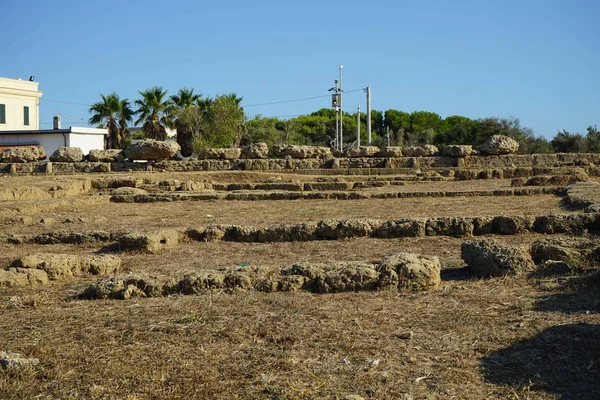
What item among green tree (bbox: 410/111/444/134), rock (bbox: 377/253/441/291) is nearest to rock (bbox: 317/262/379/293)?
rock (bbox: 377/253/441/291)

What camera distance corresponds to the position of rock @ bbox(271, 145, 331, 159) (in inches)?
1001

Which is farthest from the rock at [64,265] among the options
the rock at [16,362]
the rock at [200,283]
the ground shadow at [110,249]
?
the rock at [16,362]

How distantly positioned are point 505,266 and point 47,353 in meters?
4.05

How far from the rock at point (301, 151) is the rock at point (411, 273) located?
65.2 ft

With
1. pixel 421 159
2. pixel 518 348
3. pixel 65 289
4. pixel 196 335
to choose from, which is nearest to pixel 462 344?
pixel 518 348

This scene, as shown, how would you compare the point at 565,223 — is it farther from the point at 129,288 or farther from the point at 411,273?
the point at 129,288

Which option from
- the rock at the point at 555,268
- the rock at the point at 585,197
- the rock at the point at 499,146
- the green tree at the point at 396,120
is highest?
the green tree at the point at 396,120

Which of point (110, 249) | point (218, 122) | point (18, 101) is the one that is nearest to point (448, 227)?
point (110, 249)

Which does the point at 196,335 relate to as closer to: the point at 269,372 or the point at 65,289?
the point at 269,372

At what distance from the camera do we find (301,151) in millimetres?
25406

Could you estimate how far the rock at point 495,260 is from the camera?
594 centimetres

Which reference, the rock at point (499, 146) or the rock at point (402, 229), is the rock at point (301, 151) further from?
the rock at point (402, 229)

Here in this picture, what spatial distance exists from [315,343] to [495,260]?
2.59m

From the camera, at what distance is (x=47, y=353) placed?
3975 millimetres
